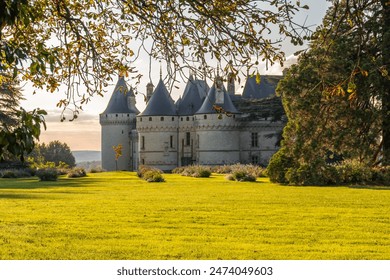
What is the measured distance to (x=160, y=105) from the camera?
53375mm

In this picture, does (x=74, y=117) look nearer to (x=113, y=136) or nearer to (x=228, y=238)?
(x=228, y=238)

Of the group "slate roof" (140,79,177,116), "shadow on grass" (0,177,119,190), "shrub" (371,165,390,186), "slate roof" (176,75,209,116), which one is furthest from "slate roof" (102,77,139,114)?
"shrub" (371,165,390,186)

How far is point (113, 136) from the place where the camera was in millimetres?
59344

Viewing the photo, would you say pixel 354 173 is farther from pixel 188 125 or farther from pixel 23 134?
A: pixel 188 125

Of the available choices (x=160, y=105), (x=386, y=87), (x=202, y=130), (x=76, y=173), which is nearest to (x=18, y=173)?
(x=76, y=173)

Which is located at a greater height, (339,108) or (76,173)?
(339,108)

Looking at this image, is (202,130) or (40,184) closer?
(40,184)

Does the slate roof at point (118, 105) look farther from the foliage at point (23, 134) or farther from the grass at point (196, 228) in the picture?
the foliage at point (23, 134)

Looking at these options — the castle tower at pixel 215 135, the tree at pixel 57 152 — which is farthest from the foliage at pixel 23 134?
the tree at pixel 57 152

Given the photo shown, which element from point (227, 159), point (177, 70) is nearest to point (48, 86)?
point (177, 70)

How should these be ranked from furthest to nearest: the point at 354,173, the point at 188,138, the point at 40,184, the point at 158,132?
the point at 188,138 < the point at 158,132 < the point at 40,184 < the point at 354,173

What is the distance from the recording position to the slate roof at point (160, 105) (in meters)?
52.5

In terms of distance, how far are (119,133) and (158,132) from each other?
24.5ft

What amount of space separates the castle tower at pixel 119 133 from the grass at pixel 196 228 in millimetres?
42374
